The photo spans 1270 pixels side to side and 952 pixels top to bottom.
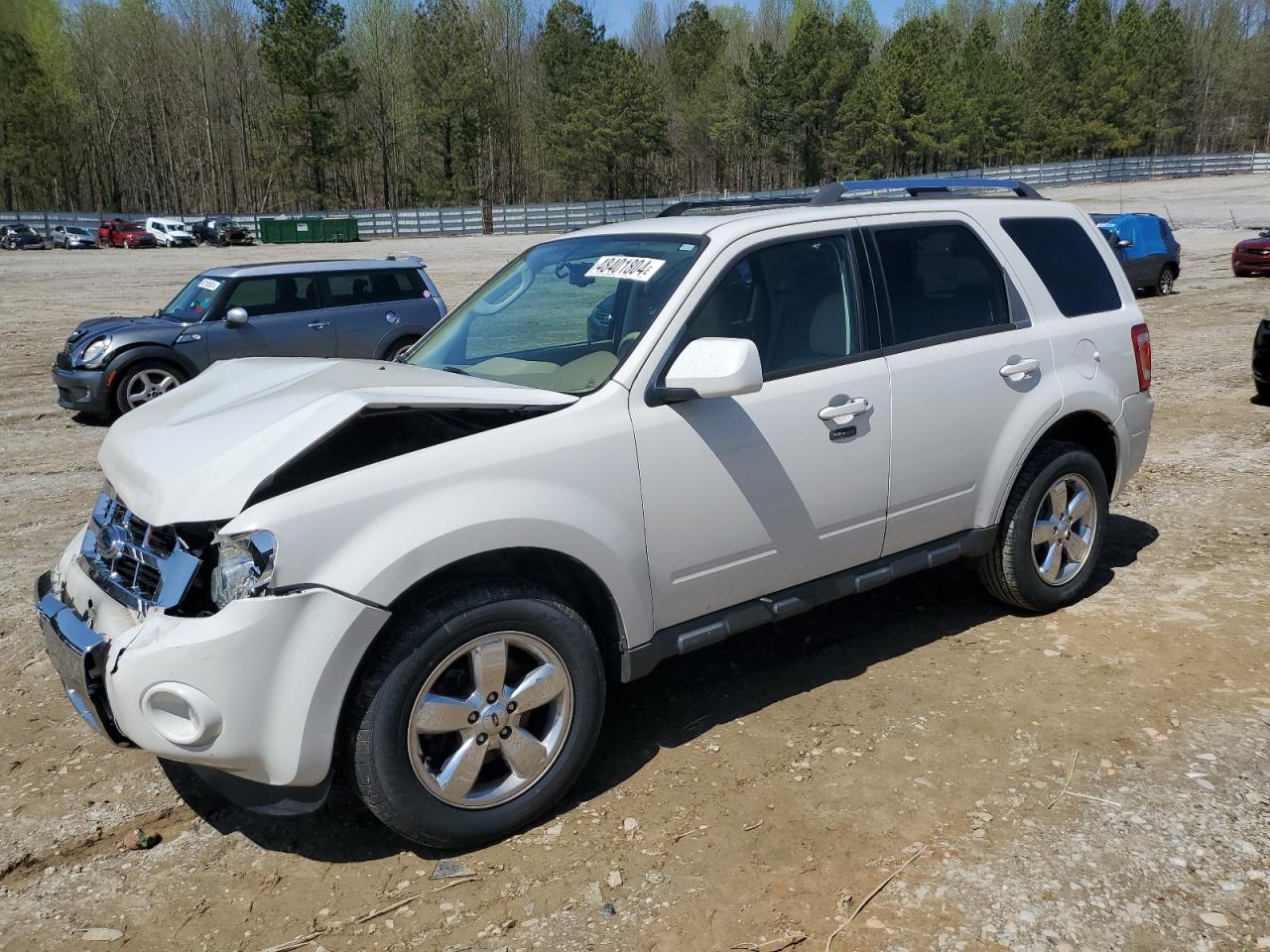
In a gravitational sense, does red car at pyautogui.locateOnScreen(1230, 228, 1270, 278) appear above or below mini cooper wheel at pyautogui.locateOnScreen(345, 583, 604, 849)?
above

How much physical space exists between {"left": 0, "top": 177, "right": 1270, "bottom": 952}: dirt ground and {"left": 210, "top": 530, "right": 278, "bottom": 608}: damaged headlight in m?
0.97

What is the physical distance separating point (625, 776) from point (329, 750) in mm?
1161

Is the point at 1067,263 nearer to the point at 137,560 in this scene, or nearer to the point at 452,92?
the point at 137,560

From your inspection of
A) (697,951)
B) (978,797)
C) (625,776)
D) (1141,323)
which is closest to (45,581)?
(625,776)

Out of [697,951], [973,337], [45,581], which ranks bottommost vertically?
[697,951]

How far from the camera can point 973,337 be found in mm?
4426

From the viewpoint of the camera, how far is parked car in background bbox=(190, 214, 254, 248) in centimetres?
5359

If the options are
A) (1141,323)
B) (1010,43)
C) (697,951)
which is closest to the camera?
(697,951)

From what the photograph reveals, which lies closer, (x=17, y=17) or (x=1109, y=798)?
(x=1109, y=798)

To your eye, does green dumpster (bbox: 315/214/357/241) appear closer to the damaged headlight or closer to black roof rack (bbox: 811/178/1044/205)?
black roof rack (bbox: 811/178/1044/205)

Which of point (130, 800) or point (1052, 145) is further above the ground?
point (1052, 145)

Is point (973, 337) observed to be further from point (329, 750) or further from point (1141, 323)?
point (329, 750)

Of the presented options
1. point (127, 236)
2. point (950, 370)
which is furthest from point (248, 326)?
point (127, 236)

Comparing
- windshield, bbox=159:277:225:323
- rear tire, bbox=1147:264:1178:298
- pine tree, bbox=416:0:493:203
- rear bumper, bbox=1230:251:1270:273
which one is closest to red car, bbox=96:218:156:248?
pine tree, bbox=416:0:493:203
